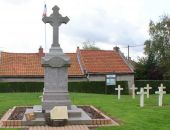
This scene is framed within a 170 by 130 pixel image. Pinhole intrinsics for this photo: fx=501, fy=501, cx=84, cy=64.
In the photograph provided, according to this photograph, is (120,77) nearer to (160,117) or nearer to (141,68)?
(141,68)

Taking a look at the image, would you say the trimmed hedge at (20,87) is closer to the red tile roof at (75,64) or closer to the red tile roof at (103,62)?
the red tile roof at (75,64)

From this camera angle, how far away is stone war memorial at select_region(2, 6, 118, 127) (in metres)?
16.6

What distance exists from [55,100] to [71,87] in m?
26.9

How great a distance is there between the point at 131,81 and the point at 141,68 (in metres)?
8.62

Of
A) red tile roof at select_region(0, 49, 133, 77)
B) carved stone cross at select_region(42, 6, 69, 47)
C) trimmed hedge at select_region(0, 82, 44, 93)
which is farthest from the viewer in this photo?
red tile roof at select_region(0, 49, 133, 77)

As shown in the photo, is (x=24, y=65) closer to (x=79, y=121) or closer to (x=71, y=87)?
(x=71, y=87)

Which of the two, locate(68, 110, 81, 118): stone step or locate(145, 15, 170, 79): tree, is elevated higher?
locate(145, 15, 170, 79): tree

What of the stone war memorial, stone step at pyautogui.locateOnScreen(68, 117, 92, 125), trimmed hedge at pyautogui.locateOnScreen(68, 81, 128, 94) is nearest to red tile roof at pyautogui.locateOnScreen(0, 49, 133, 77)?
trimmed hedge at pyautogui.locateOnScreen(68, 81, 128, 94)

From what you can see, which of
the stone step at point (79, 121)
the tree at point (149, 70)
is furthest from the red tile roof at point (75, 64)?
the stone step at point (79, 121)

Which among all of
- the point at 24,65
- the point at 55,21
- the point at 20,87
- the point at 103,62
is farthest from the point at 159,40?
the point at 55,21

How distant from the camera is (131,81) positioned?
52.7m

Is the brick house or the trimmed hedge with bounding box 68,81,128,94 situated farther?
Answer: the brick house

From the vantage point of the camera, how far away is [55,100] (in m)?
18.7

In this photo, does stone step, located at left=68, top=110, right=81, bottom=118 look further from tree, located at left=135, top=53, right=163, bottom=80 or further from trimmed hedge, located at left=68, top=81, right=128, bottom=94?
tree, located at left=135, top=53, right=163, bottom=80
